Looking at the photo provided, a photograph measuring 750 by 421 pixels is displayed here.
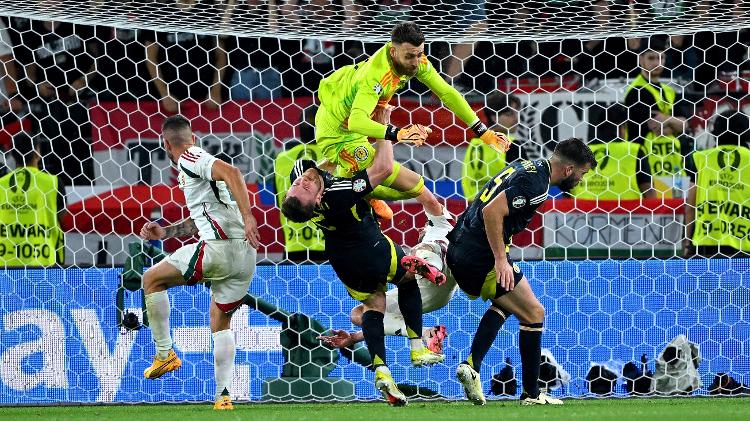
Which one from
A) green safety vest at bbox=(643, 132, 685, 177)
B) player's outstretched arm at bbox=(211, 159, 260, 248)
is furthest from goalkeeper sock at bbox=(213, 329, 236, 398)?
green safety vest at bbox=(643, 132, 685, 177)

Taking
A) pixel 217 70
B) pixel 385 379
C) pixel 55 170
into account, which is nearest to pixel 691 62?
pixel 217 70

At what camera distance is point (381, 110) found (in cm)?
688

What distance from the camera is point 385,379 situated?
631 centimetres

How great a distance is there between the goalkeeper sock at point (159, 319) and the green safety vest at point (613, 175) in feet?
10.7

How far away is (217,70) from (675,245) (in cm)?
363

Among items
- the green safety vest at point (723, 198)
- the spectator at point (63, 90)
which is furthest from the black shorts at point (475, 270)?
the spectator at point (63, 90)

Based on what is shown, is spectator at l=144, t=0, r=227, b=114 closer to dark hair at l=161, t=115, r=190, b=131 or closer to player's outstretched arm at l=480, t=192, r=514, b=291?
dark hair at l=161, t=115, r=190, b=131

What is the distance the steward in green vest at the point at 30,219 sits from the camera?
26.1ft

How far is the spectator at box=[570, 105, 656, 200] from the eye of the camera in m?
Result: 8.62

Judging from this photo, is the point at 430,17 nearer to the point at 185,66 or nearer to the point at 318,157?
the point at 318,157

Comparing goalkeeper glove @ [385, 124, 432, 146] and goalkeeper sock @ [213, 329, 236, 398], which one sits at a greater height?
goalkeeper glove @ [385, 124, 432, 146]

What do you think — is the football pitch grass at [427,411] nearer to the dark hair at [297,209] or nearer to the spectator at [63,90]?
the dark hair at [297,209]

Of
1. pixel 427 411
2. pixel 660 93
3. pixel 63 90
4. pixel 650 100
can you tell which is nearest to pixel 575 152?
pixel 427 411

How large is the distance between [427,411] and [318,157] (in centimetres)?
299
